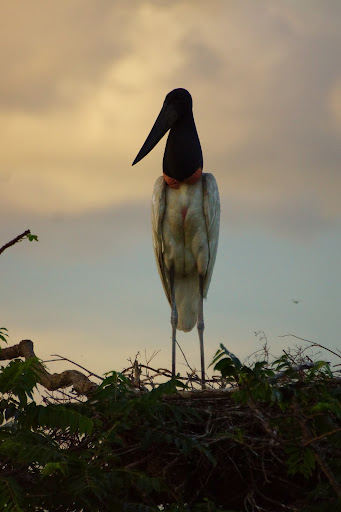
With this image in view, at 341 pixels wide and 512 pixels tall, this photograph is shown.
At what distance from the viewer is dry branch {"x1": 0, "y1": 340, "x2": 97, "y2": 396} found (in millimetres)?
6140

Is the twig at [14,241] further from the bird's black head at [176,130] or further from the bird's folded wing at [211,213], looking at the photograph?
the bird's black head at [176,130]

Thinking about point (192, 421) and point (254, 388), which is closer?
point (254, 388)

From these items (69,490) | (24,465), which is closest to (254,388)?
(69,490)

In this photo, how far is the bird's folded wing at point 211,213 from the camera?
984cm

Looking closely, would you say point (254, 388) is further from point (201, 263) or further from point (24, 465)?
point (201, 263)

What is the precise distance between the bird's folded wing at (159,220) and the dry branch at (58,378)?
11.2 ft

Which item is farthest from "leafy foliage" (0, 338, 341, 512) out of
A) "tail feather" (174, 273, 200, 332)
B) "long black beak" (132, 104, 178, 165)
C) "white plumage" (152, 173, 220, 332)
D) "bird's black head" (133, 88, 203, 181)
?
"long black beak" (132, 104, 178, 165)

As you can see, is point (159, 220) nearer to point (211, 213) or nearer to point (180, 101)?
point (211, 213)

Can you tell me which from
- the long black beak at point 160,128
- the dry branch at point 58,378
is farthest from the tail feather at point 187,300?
the dry branch at point 58,378

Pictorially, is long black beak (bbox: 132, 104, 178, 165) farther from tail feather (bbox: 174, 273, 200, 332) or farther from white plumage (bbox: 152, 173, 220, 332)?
tail feather (bbox: 174, 273, 200, 332)

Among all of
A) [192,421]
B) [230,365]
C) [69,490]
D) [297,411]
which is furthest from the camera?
[192,421]

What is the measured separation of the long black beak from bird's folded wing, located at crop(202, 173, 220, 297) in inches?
39.6

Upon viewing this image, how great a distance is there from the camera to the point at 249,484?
5750 millimetres

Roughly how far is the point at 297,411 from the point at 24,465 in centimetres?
176
